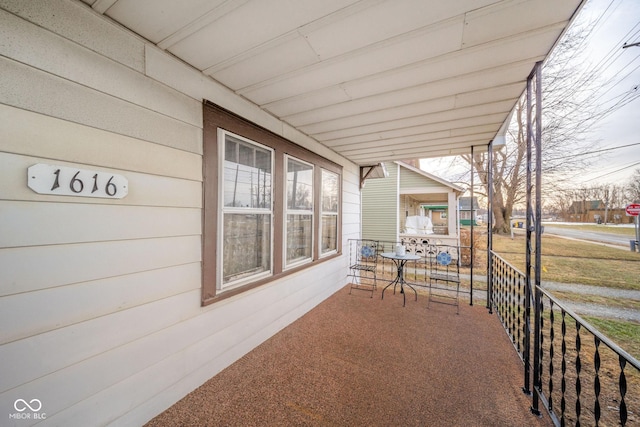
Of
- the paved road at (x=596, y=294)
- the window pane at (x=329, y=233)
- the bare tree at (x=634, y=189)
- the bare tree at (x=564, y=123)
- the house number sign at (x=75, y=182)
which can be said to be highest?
the bare tree at (x=564, y=123)

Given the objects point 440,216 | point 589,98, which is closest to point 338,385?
point 589,98

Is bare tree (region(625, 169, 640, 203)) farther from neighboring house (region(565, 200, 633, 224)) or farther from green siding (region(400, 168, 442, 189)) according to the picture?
green siding (region(400, 168, 442, 189))

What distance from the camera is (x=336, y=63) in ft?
5.52

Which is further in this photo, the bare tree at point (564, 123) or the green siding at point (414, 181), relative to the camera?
the green siding at point (414, 181)

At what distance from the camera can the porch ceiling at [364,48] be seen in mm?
1242

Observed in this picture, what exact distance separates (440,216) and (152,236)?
27.0 m

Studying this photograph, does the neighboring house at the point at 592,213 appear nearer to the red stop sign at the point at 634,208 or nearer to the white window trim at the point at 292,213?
the red stop sign at the point at 634,208

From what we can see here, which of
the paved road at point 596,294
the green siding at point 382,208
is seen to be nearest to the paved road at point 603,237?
the paved road at point 596,294

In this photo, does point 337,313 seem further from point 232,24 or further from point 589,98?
point 589,98

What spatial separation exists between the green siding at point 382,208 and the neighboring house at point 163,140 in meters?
6.18

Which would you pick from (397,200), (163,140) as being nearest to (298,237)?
(163,140)

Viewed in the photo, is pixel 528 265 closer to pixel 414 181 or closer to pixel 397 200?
pixel 397 200

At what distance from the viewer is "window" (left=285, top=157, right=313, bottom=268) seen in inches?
119

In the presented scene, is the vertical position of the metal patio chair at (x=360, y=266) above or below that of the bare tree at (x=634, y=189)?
below
